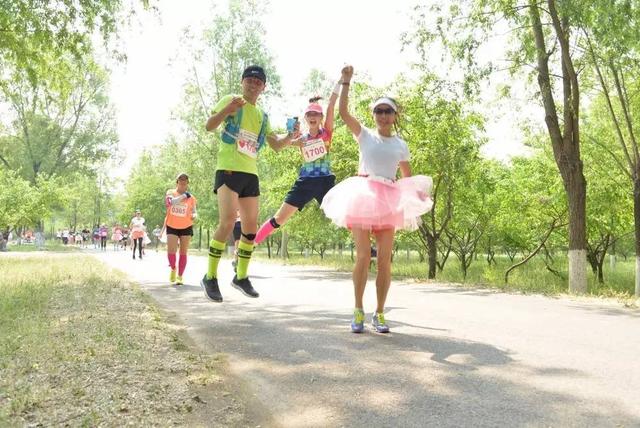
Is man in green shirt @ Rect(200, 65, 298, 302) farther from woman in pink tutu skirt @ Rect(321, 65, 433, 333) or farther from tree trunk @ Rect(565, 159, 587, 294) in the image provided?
tree trunk @ Rect(565, 159, 587, 294)

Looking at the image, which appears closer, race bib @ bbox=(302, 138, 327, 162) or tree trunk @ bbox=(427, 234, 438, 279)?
race bib @ bbox=(302, 138, 327, 162)

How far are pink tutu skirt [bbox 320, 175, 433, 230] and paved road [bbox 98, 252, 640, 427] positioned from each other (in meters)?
1.08

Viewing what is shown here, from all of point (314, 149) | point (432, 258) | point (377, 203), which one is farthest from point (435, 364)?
point (432, 258)

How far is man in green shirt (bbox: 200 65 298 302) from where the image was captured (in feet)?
18.5

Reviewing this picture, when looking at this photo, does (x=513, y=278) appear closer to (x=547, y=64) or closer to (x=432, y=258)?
(x=432, y=258)

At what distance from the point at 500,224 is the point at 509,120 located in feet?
32.4

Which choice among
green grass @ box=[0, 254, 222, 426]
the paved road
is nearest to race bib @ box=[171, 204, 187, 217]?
the paved road

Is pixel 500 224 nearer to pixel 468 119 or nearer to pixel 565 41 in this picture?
pixel 468 119

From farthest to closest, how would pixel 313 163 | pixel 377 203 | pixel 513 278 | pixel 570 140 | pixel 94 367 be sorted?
pixel 513 278 < pixel 570 140 < pixel 313 163 < pixel 377 203 < pixel 94 367

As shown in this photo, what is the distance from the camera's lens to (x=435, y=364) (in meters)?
4.00

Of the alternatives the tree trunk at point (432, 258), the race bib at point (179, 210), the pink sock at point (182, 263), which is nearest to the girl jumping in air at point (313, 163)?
the race bib at point (179, 210)

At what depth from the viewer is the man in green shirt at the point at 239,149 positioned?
18.5 feet

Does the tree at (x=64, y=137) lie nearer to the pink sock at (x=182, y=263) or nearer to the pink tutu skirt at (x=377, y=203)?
the pink sock at (x=182, y=263)

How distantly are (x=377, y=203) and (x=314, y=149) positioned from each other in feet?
5.46
